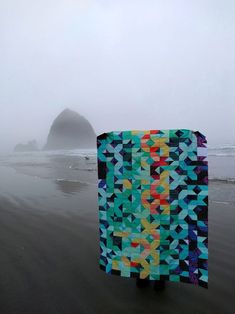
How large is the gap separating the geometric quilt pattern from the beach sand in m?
0.26

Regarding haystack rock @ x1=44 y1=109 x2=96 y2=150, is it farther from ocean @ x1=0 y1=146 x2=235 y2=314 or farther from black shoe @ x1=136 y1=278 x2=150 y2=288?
black shoe @ x1=136 y1=278 x2=150 y2=288

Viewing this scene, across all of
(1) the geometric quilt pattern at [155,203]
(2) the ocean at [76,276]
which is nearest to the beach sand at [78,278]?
(2) the ocean at [76,276]

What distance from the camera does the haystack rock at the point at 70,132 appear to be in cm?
12344

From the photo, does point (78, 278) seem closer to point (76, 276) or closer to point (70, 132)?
point (76, 276)

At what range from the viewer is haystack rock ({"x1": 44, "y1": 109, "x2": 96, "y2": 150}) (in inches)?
4860

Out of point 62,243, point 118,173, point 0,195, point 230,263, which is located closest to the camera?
point 118,173

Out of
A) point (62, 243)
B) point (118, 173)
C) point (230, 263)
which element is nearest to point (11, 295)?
point (62, 243)

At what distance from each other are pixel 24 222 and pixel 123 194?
3258mm

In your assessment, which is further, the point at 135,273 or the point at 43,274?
the point at 43,274

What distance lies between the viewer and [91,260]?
333 centimetres

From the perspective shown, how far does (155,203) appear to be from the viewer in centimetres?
235

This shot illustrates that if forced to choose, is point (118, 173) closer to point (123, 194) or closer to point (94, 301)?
point (123, 194)

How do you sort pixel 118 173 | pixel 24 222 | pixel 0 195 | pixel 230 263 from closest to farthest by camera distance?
1. pixel 118 173
2. pixel 230 263
3. pixel 24 222
4. pixel 0 195

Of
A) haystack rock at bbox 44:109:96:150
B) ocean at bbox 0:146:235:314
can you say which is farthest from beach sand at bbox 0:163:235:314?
haystack rock at bbox 44:109:96:150
